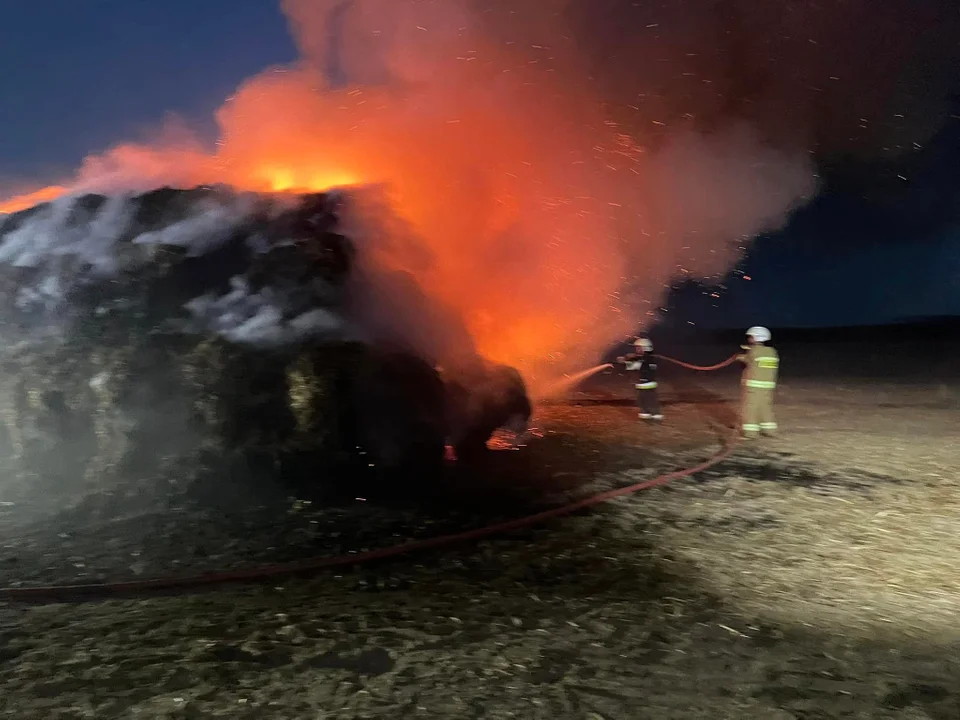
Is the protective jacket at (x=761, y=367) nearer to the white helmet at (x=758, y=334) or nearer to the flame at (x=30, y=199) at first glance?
the white helmet at (x=758, y=334)

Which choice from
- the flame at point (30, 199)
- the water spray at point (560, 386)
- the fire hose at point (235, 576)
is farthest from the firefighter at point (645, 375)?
the flame at point (30, 199)

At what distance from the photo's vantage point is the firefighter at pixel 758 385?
11.3m

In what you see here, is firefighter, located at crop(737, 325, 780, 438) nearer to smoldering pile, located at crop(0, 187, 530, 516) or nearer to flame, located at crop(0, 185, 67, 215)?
smoldering pile, located at crop(0, 187, 530, 516)

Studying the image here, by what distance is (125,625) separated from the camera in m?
4.45

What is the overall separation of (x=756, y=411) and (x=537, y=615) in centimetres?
795

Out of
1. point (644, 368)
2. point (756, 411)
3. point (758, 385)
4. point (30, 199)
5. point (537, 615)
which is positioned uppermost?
point (30, 199)

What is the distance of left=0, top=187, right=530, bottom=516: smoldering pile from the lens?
7.85 m

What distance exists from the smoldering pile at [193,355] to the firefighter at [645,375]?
213 inches

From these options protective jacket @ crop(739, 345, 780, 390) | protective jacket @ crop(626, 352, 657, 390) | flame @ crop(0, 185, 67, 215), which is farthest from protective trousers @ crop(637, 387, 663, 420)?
flame @ crop(0, 185, 67, 215)

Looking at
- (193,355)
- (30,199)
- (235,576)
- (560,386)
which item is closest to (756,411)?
(560,386)

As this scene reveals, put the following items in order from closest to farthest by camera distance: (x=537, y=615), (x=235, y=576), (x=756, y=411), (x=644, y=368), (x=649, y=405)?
1. (x=537, y=615)
2. (x=235, y=576)
3. (x=756, y=411)
4. (x=644, y=368)
5. (x=649, y=405)

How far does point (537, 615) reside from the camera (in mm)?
4602

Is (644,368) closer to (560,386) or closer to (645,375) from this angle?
(645,375)

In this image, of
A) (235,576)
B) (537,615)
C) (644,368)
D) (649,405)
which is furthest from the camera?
(649,405)
